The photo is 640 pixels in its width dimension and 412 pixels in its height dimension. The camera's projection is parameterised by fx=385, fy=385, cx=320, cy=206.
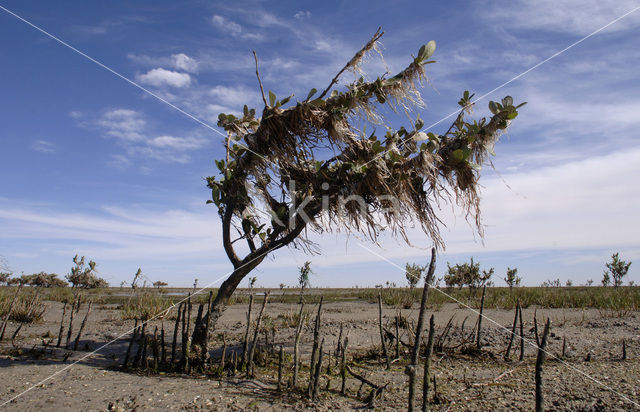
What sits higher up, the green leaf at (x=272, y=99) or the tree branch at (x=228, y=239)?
the green leaf at (x=272, y=99)

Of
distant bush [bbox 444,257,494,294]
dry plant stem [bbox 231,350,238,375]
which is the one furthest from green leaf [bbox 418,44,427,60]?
distant bush [bbox 444,257,494,294]

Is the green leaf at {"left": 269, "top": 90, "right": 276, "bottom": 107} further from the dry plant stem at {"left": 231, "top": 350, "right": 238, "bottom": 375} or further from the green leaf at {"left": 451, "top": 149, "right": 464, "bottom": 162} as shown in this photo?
the dry plant stem at {"left": 231, "top": 350, "right": 238, "bottom": 375}

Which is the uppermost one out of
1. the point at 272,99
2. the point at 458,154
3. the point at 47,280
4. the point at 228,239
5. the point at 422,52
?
the point at 422,52

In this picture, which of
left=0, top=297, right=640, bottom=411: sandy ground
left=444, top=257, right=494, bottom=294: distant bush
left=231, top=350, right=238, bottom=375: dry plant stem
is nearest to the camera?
left=0, top=297, right=640, bottom=411: sandy ground

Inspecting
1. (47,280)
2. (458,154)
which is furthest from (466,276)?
(47,280)

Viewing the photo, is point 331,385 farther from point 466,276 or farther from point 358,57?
point 466,276

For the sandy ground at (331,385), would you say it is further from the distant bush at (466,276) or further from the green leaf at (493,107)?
the distant bush at (466,276)

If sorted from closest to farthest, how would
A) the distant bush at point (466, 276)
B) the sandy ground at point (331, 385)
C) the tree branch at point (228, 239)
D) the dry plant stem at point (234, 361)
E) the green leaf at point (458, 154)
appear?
the sandy ground at point (331, 385)
the dry plant stem at point (234, 361)
the green leaf at point (458, 154)
the tree branch at point (228, 239)
the distant bush at point (466, 276)

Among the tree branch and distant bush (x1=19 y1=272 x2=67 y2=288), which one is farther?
distant bush (x1=19 y1=272 x2=67 y2=288)

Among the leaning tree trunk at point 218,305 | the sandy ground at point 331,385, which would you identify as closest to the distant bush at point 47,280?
the sandy ground at point 331,385

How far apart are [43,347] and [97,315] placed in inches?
245

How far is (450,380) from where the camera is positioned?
4.84 m

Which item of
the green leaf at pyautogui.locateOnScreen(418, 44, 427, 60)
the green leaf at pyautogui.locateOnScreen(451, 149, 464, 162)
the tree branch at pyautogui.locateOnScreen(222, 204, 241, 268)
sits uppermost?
the green leaf at pyautogui.locateOnScreen(418, 44, 427, 60)

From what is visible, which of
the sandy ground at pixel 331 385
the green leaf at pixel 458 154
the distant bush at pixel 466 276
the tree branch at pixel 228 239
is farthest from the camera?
the distant bush at pixel 466 276
